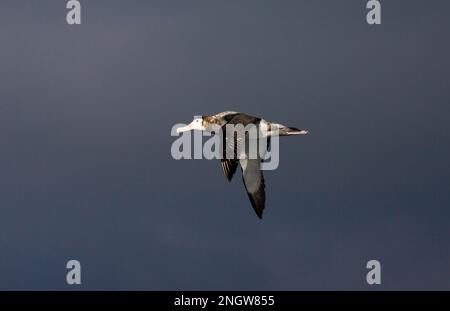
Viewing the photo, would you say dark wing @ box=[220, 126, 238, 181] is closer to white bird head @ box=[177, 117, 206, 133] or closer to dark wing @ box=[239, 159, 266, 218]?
dark wing @ box=[239, 159, 266, 218]

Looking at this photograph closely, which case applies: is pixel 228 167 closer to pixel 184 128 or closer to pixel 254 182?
pixel 254 182

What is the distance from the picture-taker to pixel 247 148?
63.5 metres

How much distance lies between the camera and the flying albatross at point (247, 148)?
61625 mm

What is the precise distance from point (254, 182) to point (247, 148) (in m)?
1.79

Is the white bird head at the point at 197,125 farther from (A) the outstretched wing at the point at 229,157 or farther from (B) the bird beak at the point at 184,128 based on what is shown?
(A) the outstretched wing at the point at 229,157

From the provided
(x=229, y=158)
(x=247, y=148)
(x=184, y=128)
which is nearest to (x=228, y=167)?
(x=229, y=158)


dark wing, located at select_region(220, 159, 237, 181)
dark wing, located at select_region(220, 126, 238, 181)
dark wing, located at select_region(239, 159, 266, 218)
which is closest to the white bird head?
dark wing, located at select_region(239, 159, 266, 218)

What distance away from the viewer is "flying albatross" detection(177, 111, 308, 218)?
61.6 metres

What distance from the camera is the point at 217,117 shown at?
6556 centimetres

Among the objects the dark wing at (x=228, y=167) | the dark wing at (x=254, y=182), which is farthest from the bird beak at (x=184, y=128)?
the dark wing at (x=228, y=167)
